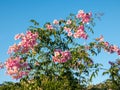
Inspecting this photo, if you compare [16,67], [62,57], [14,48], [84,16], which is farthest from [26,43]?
[84,16]

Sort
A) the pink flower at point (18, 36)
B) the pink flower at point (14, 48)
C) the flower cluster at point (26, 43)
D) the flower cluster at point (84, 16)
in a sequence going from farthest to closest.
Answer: the flower cluster at point (84, 16) → the pink flower at point (18, 36) → the pink flower at point (14, 48) → the flower cluster at point (26, 43)

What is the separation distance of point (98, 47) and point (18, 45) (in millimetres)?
3267

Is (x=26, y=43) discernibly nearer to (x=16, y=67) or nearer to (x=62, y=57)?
(x=16, y=67)

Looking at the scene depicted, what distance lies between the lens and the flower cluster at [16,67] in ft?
47.0

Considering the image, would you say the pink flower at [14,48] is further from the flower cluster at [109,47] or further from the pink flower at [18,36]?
the flower cluster at [109,47]

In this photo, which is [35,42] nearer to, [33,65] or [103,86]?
[33,65]

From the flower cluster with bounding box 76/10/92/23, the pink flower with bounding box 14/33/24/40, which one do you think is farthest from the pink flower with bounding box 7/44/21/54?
the flower cluster with bounding box 76/10/92/23

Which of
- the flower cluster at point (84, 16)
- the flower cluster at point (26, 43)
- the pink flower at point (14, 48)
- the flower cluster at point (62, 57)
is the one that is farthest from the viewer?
the flower cluster at point (84, 16)

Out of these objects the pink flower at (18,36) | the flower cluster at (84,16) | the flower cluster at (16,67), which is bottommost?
the flower cluster at (16,67)

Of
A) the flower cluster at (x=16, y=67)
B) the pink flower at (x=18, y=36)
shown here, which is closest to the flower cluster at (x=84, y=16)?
the pink flower at (x=18, y=36)

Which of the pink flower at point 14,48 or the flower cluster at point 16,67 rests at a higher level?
the pink flower at point 14,48

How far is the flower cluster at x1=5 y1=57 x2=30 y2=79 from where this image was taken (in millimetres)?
14333

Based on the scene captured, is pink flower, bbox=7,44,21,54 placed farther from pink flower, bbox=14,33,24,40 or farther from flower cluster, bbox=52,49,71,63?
flower cluster, bbox=52,49,71,63

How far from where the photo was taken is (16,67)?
14344mm
